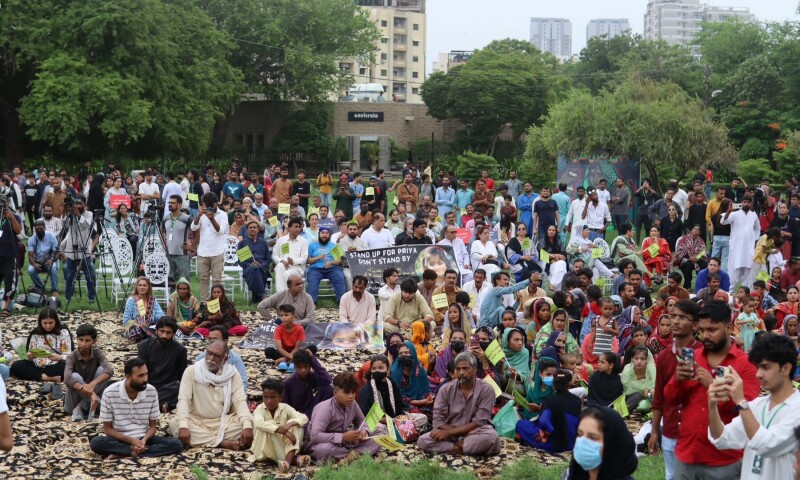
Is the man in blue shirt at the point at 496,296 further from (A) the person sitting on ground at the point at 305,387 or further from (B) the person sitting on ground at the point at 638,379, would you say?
(A) the person sitting on ground at the point at 305,387

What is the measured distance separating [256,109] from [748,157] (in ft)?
90.7

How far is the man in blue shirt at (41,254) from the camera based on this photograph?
16266 millimetres

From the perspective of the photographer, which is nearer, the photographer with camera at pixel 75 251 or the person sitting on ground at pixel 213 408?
the person sitting on ground at pixel 213 408

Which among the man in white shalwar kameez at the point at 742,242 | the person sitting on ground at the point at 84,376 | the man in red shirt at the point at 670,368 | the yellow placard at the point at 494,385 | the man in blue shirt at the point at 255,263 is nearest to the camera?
the man in red shirt at the point at 670,368

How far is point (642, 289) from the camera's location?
572 inches

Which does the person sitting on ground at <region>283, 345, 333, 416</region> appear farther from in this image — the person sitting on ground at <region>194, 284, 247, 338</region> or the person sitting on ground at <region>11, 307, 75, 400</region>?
the person sitting on ground at <region>194, 284, 247, 338</region>

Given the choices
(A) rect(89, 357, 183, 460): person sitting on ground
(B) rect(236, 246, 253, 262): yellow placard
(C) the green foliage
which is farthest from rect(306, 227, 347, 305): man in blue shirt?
(C) the green foliage

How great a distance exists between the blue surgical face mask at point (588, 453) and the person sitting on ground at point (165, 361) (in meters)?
5.99

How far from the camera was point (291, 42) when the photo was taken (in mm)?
58500

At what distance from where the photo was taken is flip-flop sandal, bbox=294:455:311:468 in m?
9.45

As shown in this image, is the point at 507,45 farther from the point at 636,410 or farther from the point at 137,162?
the point at 636,410

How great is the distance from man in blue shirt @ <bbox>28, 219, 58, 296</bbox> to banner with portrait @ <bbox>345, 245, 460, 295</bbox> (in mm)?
4544

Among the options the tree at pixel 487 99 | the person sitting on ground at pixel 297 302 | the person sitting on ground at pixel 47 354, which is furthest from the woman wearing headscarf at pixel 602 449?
the tree at pixel 487 99

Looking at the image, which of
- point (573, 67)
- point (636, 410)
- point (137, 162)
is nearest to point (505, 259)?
point (636, 410)
